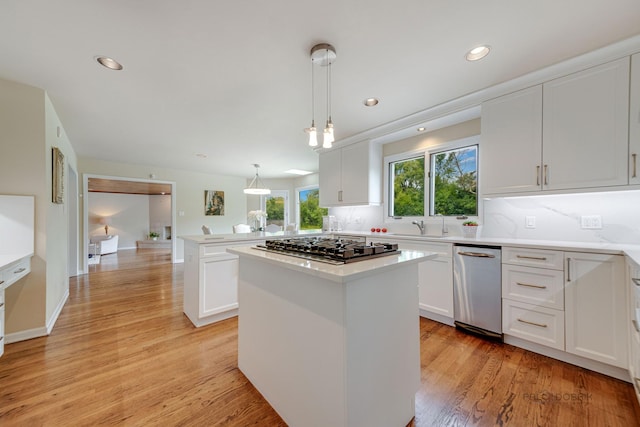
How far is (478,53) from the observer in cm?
188

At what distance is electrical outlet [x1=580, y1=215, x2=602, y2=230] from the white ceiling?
136cm

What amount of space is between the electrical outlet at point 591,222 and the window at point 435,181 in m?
0.86

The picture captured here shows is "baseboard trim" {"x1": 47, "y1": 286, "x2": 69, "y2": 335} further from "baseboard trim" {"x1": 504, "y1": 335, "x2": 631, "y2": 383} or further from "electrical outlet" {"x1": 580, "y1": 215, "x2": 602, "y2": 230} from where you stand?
"electrical outlet" {"x1": 580, "y1": 215, "x2": 602, "y2": 230}

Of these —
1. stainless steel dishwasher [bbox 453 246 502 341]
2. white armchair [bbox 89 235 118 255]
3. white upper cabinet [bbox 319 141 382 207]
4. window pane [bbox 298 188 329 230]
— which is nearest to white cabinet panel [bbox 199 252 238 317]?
white upper cabinet [bbox 319 141 382 207]

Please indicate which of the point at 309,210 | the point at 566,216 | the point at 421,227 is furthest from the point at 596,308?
the point at 309,210

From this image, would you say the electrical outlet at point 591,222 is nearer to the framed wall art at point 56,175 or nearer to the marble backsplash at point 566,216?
the marble backsplash at point 566,216

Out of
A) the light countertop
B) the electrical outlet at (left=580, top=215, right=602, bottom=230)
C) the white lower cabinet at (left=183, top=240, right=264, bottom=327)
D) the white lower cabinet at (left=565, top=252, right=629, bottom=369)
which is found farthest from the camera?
the white lower cabinet at (left=183, top=240, right=264, bottom=327)

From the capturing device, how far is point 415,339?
1.47 meters

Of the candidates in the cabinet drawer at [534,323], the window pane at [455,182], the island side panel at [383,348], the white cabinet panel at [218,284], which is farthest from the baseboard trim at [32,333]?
the window pane at [455,182]

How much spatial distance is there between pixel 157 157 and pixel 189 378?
15.4ft

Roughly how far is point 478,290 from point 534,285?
428 mm

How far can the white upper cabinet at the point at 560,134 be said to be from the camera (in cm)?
185

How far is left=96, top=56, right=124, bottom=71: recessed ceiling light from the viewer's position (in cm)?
193

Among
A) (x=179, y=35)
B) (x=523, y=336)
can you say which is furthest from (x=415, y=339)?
(x=179, y=35)
